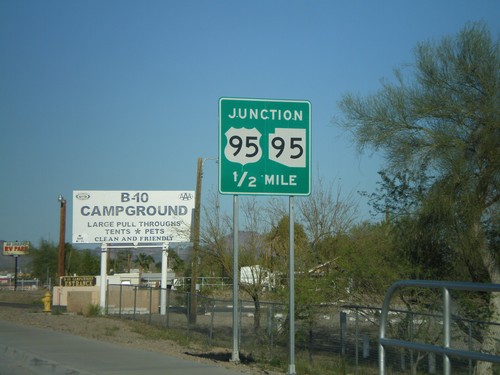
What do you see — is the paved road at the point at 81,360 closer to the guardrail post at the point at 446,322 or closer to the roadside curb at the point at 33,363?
the roadside curb at the point at 33,363

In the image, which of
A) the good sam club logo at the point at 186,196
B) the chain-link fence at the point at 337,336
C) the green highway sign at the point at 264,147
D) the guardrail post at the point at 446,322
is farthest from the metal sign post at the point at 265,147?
the good sam club logo at the point at 186,196

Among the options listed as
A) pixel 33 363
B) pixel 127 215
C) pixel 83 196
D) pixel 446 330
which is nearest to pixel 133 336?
pixel 33 363

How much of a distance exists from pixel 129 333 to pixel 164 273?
14184 millimetres

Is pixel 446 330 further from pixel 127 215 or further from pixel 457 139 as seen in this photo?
pixel 127 215

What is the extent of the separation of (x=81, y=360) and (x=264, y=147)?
5672mm

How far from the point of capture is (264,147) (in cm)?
1223

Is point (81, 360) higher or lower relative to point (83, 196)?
lower

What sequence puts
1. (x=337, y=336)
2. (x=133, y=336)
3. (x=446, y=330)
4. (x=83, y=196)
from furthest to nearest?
(x=83, y=196) → (x=133, y=336) → (x=337, y=336) → (x=446, y=330)

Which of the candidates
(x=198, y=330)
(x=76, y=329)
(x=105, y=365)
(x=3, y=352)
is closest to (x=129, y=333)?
(x=76, y=329)

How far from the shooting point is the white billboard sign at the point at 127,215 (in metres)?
36.0

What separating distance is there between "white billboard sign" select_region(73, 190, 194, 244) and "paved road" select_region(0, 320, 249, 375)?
1714cm

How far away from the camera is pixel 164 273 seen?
37094mm

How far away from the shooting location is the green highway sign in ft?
39.7

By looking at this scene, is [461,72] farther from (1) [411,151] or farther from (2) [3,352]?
(2) [3,352]
